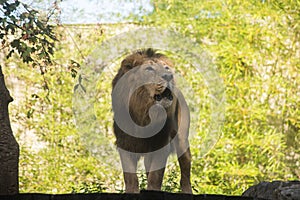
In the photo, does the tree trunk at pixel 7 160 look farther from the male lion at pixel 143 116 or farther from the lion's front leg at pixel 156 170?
the lion's front leg at pixel 156 170

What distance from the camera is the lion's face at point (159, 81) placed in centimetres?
280

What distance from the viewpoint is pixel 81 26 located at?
5723 mm

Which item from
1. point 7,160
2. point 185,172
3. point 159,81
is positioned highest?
point 159,81

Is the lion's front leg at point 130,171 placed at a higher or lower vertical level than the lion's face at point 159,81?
lower

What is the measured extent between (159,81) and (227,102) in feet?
9.03

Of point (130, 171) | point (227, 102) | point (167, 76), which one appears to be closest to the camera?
point (167, 76)

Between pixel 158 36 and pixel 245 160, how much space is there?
1.42 metres

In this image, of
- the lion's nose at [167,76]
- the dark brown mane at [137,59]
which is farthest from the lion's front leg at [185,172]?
the lion's nose at [167,76]

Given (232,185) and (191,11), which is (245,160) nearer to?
(232,185)

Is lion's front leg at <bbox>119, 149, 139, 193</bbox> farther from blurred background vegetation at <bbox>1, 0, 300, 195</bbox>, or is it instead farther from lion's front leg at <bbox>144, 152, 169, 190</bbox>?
blurred background vegetation at <bbox>1, 0, 300, 195</bbox>

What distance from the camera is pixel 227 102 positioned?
548 cm

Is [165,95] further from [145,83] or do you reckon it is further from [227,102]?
[227,102]

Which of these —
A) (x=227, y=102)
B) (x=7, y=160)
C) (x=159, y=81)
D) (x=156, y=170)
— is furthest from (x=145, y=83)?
(x=227, y=102)

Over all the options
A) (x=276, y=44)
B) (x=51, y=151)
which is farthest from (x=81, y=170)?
(x=276, y=44)
